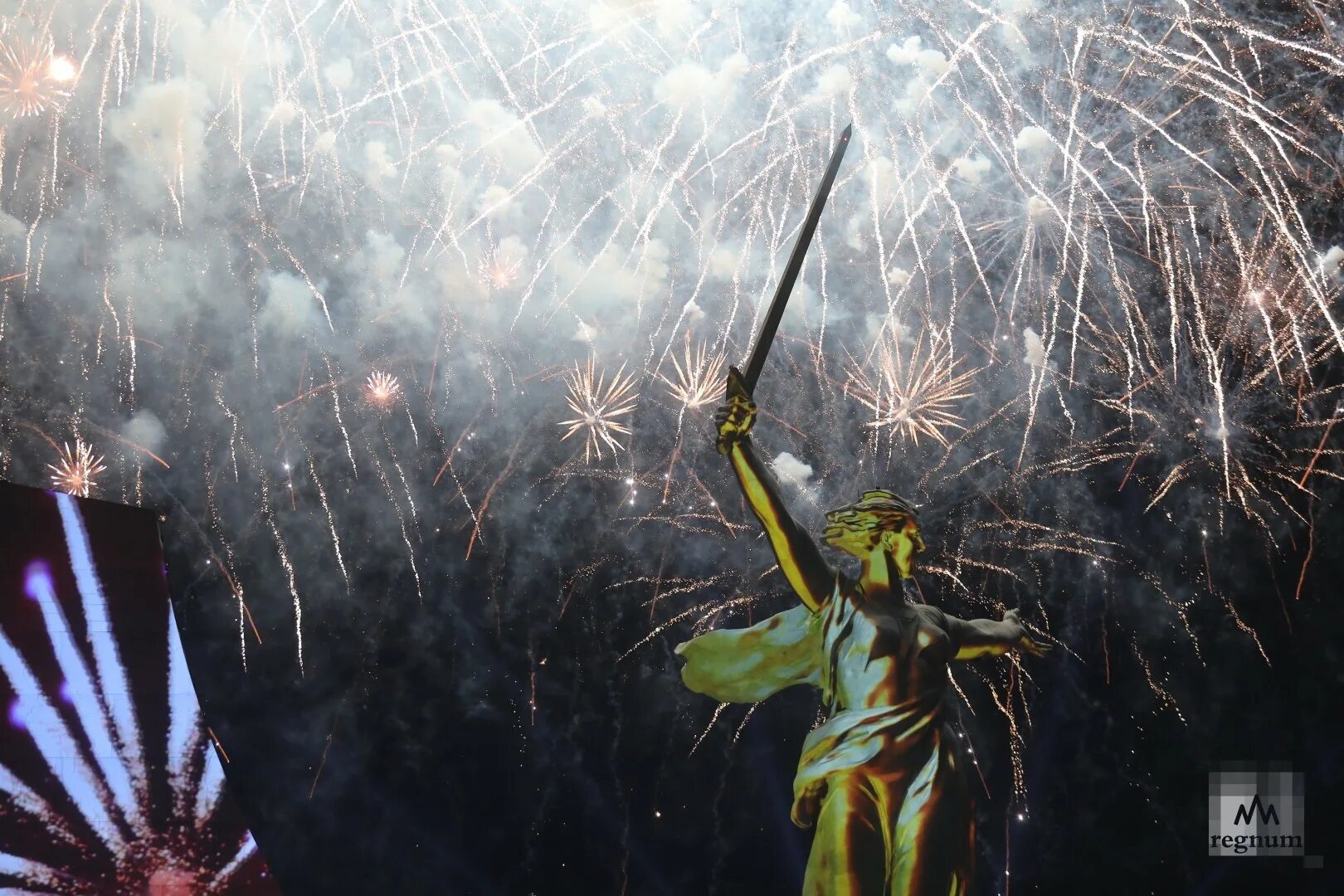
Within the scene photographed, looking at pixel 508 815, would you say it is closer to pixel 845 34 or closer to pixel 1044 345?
pixel 1044 345

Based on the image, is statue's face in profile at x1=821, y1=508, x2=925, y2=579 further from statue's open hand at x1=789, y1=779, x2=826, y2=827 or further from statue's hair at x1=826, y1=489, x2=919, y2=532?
statue's open hand at x1=789, y1=779, x2=826, y2=827

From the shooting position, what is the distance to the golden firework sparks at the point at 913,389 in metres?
11.5

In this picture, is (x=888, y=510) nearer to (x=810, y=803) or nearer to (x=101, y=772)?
(x=810, y=803)

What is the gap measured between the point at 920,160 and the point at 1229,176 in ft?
9.74

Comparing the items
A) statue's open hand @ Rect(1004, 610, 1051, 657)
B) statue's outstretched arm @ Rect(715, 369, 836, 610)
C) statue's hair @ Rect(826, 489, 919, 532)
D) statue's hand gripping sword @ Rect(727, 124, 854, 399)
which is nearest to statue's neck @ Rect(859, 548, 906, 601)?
statue's hair @ Rect(826, 489, 919, 532)

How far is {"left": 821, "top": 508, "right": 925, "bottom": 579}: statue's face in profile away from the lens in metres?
5.91

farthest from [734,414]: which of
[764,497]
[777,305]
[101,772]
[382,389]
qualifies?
[382,389]

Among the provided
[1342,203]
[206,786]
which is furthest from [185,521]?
[1342,203]

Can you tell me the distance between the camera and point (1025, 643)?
20.3 feet

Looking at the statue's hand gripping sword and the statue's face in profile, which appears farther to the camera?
the statue's face in profile

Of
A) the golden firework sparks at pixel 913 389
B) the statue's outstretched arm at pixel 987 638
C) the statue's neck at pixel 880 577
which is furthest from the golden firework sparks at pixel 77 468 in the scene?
the statue's outstretched arm at pixel 987 638

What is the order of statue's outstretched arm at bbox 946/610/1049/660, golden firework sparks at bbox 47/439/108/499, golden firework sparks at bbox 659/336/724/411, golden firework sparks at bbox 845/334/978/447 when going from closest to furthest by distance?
statue's outstretched arm at bbox 946/610/1049/660
golden firework sparks at bbox 47/439/108/499
golden firework sparks at bbox 845/334/978/447
golden firework sparks at bbox 659/336/724/411

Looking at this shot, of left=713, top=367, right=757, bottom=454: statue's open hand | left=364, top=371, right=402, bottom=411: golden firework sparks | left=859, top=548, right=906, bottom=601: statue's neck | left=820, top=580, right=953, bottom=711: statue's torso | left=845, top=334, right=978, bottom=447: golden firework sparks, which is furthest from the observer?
left=364, top=371, right=402, bottom=411: golden firework sparks

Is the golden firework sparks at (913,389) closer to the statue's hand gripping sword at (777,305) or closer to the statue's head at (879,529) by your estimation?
the statue's hand gripping sword at (777,305)
